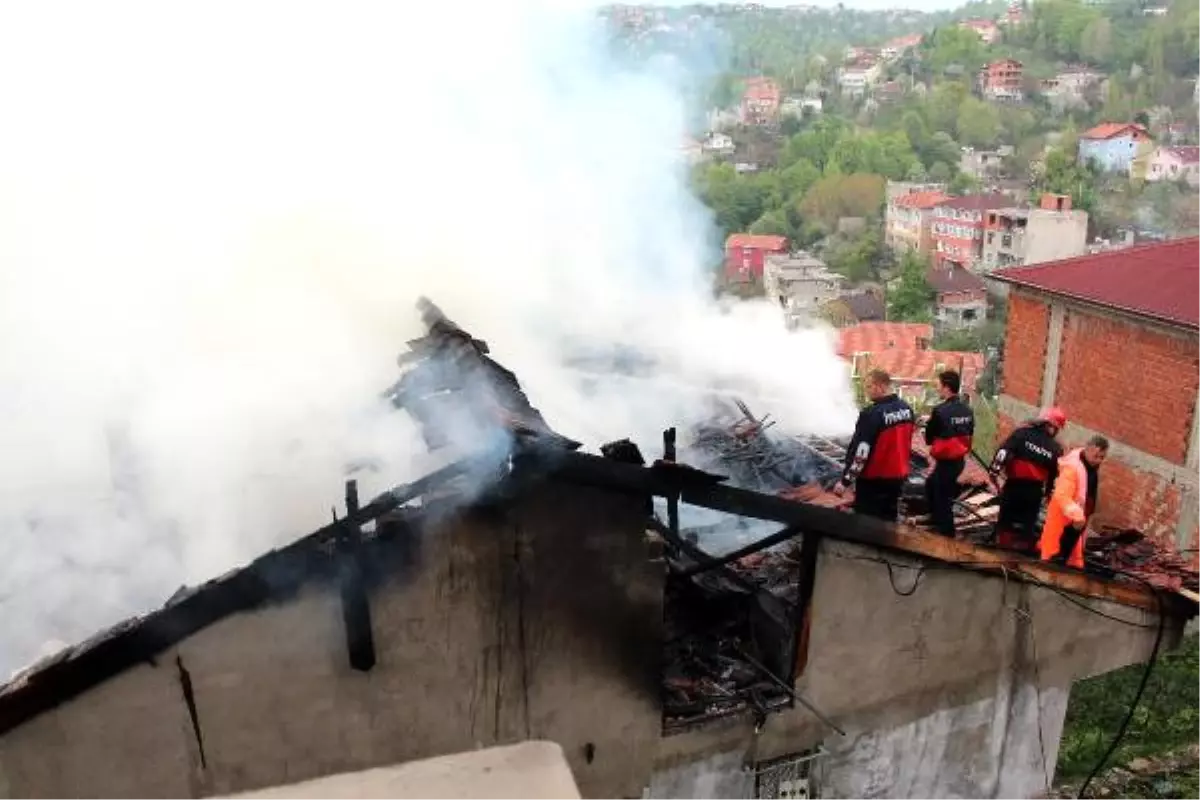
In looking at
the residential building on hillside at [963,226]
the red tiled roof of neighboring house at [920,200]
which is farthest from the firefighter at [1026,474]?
the red tiled roof of neighboring house at [920,200]

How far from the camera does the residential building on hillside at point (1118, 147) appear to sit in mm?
89000

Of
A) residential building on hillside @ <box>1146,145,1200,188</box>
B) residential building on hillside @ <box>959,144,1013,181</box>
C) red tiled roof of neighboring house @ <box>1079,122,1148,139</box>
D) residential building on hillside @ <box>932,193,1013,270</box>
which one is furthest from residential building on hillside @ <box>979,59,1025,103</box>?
residential building on hillside @ <box>932,193,1013,270</box>

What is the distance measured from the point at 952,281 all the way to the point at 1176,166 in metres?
37.9

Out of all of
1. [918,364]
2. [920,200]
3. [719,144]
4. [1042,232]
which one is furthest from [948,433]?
[920,200]

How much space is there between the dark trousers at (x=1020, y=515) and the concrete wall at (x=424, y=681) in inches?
130

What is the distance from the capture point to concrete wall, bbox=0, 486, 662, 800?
4.43m

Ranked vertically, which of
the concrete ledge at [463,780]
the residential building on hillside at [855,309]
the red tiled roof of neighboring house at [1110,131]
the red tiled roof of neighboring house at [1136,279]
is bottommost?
the residential building on hillside at [855,309]

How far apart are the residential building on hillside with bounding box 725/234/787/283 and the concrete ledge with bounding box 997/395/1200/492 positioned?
42.7 metres

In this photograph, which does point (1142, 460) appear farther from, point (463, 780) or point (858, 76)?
point (858, 76)

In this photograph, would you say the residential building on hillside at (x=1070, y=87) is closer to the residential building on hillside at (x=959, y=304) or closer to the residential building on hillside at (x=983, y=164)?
the residential building on hillside at (x=983, y=164)

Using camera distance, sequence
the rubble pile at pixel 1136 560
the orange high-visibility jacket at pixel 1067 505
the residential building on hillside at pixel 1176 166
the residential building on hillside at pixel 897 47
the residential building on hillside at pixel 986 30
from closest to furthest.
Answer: the orange high-visibility jacket at pixel 1067 505 < the rubble pile at pixel 1136 560 < the residential building on hillside at pixel 1176 166 < the residential building on hillside at pixel 897 47 < the residential building on hillside at pixel 986 30

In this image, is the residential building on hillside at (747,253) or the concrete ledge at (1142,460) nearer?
the concrete ledge at (1142,460)

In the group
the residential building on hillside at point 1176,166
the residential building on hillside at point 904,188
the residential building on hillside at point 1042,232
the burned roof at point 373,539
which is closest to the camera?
the burned roof at point 373,539

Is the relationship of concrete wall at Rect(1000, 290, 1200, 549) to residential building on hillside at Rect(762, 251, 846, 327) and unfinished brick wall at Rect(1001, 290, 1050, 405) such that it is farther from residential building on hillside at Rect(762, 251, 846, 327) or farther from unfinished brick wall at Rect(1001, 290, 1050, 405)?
residential building on hillside at Rect(762, 251, 846, 327)
